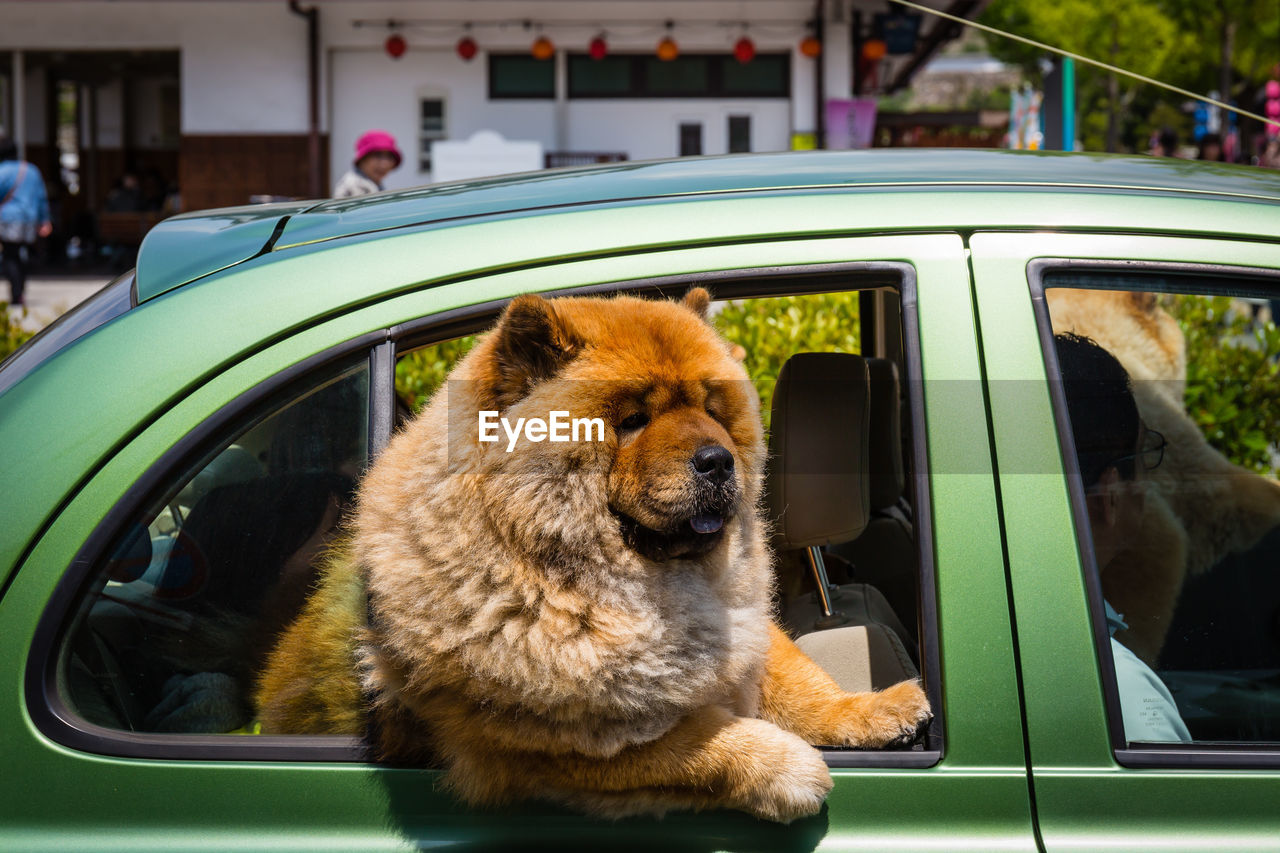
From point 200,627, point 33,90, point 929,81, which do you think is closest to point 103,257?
point 33,90

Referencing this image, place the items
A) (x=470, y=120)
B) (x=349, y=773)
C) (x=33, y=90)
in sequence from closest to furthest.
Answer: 1. (x=349, y=773)
2. (x=470, y=120)
3. (x=33, y=90)

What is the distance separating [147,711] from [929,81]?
211 feet

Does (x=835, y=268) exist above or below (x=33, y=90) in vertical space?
below

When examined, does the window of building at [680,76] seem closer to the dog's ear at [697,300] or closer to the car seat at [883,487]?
the car seat at [883,487]

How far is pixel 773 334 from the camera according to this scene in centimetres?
431

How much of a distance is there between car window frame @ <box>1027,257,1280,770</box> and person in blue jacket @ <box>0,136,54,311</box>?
42.9 ft

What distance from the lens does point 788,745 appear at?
155 centimetres

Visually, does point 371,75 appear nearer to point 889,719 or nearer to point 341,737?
point 341,737

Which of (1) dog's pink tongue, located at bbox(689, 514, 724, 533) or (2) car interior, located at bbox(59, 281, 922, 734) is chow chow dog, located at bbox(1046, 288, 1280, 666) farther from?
(1) dog's pink tongue, located at bbox(689, 514, 724, 533)

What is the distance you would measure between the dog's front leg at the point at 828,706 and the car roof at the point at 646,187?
786 millimetres

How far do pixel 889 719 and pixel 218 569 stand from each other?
1.05 meters

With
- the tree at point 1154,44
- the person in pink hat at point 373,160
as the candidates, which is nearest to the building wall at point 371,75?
the tree at point 1154,44

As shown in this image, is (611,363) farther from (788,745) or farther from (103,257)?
(103,257)

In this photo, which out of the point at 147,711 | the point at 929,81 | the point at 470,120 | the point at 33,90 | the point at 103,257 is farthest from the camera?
the point at 929,81
